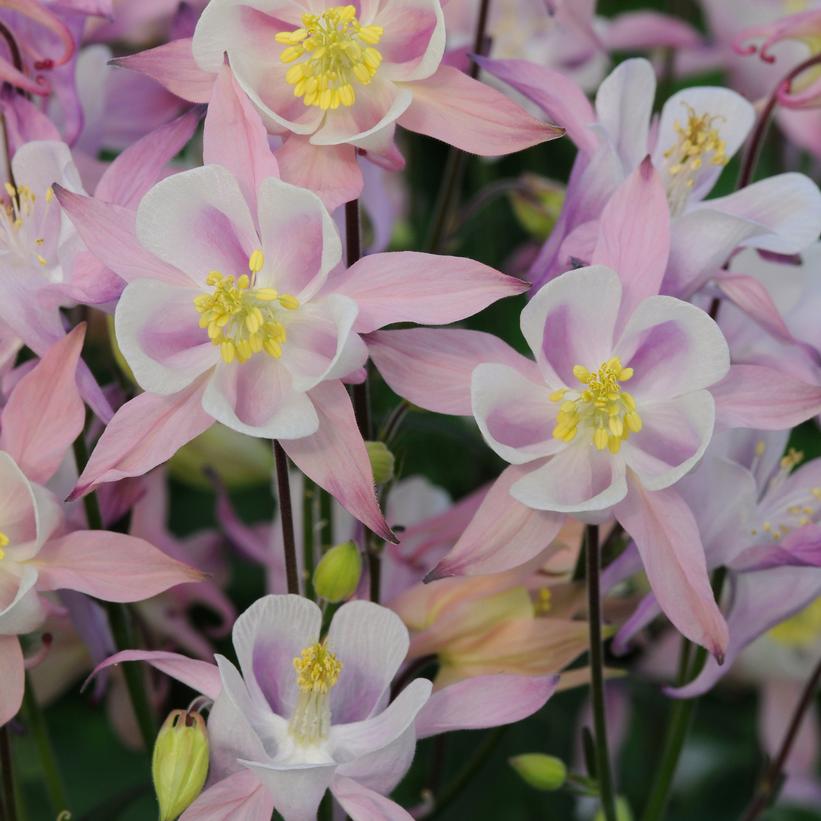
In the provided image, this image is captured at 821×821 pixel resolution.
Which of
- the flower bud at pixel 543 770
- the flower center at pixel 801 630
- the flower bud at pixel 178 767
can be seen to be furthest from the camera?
the flower center at pixel 801 630

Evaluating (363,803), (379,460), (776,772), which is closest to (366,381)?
(379,460)

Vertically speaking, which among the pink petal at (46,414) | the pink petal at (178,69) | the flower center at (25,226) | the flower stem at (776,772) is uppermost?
the pink petal at (178,69)

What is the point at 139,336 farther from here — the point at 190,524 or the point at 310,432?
the point at 190,524

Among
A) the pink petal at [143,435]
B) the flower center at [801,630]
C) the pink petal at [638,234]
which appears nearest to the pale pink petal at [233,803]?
the pink petal at [143,435]

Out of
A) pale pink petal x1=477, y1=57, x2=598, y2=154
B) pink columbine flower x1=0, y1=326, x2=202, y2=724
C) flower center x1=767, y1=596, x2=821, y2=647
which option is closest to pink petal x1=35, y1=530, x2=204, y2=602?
pink columbine flower x1=0, y1=326, x2=202, y2=724

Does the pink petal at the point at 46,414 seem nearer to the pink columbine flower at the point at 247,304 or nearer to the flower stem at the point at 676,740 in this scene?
the pink columbine flower at the point at 247,304

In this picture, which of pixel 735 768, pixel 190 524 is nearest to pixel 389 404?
pixel 190 524

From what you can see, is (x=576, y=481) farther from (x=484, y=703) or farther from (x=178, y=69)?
(x=178, y=69)

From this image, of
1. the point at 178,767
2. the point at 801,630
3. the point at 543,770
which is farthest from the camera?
the point at 801,630
